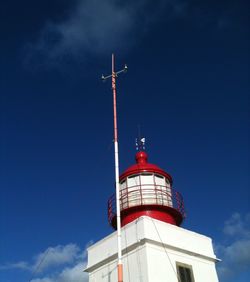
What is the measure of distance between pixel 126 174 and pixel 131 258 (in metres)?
4.42

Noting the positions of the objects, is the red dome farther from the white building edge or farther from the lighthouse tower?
the white building edge

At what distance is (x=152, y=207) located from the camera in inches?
672

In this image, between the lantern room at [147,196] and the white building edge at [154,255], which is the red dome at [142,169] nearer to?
the lantern room at [147,196]

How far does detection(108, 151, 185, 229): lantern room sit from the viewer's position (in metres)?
17.1

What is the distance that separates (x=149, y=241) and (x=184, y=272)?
207cm

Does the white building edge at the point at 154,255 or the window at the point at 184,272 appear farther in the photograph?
the window at the point at 184,272

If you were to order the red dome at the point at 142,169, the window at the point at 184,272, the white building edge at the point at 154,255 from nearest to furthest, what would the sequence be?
the white building edge at the point at 154,255
the window at the point at 184,272
the red dome at the point at 142,169

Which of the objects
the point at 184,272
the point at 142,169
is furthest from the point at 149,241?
the point at 142,169

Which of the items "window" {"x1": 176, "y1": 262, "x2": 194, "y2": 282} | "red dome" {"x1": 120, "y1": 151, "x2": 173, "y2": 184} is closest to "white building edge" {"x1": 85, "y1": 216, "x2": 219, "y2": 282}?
"window" {"x1": 176, "y1": 262, "x2": 194, "y2": 282}

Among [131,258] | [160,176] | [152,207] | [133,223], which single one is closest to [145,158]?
[160,176]

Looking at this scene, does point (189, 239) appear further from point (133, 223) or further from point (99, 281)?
point (99, 281)

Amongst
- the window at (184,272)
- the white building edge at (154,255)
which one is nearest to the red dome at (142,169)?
the white building edge at (154,255)

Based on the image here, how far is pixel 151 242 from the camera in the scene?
1519 centimetres

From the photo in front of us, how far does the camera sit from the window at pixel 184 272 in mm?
→ 15488
